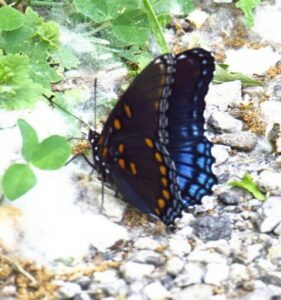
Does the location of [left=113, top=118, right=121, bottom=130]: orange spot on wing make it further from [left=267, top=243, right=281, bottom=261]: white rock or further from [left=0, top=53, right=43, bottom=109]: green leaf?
[left=267, top=243, right=281, bottom=261]: white rock

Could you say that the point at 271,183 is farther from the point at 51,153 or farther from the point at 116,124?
the point at 51,153

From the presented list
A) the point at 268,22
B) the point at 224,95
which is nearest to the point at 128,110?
the point at 224,95

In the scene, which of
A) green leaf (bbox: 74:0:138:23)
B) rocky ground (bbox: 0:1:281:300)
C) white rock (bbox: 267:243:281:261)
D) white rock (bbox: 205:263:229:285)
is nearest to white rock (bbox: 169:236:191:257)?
rocky ground (bbox: 0:1:281:300)

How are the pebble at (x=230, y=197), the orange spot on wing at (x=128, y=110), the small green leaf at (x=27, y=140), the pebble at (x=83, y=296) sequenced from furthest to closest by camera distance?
the pebble at (x=230, y=197)
the orange spot on wing at (x=128, y=110)
the small green leaf at (x=27, y=140)
the pebble at (x=83, y=296)

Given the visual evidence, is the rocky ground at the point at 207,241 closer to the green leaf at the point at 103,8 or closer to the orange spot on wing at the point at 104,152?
the orange spot on wing at the point at 104,152

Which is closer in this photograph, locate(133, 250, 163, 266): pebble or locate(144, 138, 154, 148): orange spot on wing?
locate(133, 250, 163, 266): pebble

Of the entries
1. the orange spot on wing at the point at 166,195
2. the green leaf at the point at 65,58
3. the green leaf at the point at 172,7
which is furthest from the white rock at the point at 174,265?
the green leaf at the point at 172,7
